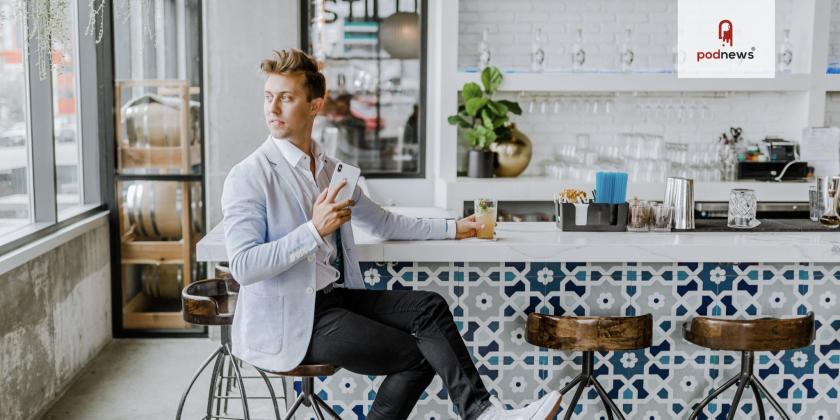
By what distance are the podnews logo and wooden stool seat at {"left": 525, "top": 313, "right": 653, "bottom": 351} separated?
1514 mm

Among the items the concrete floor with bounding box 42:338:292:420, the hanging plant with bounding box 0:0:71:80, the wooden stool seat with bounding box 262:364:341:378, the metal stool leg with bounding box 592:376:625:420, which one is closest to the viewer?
the wooden stool seat with bounding box 262:364:341:378

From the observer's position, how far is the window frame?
4.40 meters

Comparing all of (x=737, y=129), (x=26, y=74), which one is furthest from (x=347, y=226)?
(x=737, y=129)

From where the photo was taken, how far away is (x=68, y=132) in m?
5.37

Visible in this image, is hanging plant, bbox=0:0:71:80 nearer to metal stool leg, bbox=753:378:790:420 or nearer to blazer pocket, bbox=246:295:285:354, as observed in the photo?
blazer pocket, bbox=246:295:285:354

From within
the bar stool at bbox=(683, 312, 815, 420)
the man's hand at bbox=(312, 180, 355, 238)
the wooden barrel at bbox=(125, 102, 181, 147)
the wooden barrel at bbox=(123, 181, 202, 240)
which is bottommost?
the bar stool at bbox=(683, 312, 815, 420)

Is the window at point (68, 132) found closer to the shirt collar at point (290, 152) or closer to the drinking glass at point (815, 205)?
the shirt collar at point (290, 152)

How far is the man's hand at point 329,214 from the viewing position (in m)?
2.64

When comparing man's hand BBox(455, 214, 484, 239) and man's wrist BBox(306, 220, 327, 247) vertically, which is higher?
man's wrist BBox(306, 220, 327, 247)

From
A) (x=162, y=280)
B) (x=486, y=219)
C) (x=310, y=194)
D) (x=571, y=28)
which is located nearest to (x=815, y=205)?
(x=486, y=219)

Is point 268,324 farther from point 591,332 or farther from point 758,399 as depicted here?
point 758,399

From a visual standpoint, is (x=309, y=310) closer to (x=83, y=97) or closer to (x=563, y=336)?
(x=563, y=336)

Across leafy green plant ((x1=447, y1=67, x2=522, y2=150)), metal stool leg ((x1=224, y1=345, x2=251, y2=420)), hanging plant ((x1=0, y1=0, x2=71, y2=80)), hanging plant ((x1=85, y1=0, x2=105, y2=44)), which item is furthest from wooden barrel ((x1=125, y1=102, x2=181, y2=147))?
metal stool leg ((x1=224, y1=345, x2=251, y2=420))

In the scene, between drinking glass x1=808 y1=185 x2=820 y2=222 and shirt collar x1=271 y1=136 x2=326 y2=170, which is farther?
drinking glass x1=808 y1=185 x2=820 y2=222
